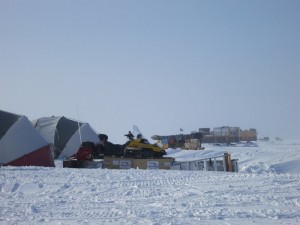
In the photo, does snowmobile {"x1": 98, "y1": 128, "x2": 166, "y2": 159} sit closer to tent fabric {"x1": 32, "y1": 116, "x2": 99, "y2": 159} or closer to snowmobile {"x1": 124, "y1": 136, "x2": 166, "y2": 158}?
snowmobile {"x1": 124, "y1": 136, "x2": 166, "y2": 158}

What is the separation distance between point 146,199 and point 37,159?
34.4ft

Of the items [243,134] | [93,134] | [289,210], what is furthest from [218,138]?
[289,210]

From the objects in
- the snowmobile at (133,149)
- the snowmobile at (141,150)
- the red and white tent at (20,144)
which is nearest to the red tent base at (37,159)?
the red and white tent at (20,144)

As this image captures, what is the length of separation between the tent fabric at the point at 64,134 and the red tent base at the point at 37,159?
226 inches

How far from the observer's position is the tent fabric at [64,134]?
2166 centimetres

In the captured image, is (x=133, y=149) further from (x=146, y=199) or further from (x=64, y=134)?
(x=64, y=134)

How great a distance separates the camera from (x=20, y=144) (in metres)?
14.9

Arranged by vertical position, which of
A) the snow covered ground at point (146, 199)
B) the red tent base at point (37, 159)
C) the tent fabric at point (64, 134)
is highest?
the tent fabric at point (64, 134)

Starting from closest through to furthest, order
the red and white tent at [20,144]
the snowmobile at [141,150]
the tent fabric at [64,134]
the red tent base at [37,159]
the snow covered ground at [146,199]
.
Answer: the snow covered ground at [146,199]
the snowmobile at [141,150]
the red and white tent at [20,144]
the red tent base at [37,159]
the tent fabric at [64,134]

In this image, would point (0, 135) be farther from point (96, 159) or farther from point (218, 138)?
point (218, 138)

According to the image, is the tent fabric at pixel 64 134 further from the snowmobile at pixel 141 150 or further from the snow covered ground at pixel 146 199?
the snow covered ground at pixel 146 199

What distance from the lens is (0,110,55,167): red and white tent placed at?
14523 millimetres

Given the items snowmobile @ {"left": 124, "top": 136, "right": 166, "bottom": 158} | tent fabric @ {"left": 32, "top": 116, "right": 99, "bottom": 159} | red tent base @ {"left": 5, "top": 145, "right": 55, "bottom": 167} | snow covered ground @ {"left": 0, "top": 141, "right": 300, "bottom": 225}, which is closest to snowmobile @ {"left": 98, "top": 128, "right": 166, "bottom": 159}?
snowmobile @ {"left": 124, "top": 136, "right": 166, "bottom": 158}

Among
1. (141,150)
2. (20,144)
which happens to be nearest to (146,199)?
(141,150)
